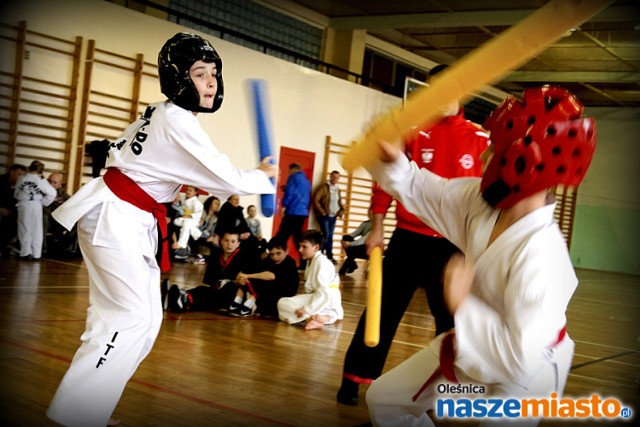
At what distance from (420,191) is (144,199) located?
1.16 meters

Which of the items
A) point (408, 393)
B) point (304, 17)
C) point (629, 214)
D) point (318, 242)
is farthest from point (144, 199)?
point (629, 214)

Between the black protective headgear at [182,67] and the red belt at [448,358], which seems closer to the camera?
the red belt at [448,358]

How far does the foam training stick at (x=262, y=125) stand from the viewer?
2.94 m

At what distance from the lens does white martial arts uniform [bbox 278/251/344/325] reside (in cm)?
629

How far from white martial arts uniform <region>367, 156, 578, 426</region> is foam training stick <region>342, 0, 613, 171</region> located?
0.93ft

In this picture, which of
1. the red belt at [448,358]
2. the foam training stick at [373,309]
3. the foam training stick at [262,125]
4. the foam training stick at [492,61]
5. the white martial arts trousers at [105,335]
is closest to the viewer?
the foam training stick at [492,61]

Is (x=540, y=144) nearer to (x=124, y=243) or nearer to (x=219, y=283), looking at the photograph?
(x=124, y=243)

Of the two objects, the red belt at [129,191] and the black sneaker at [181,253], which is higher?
the red belt at [129,191]

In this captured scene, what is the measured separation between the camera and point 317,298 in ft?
20.9

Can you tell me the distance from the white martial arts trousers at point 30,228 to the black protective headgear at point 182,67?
6.73 m

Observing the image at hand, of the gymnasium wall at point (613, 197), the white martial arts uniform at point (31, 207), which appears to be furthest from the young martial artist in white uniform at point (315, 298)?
the gymnasium wall at point (613, 197)

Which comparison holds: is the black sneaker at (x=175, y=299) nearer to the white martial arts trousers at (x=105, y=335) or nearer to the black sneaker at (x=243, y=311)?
the black sneaker at (x=243, y=311)

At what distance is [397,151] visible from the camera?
2088mm

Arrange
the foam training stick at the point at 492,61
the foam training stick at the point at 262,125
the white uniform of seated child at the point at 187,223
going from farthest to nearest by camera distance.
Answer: the white uniform of seated child at the point at 187,223 → the foam training stick at the point at 262,125 → the foam training stick at the point at 492,61
